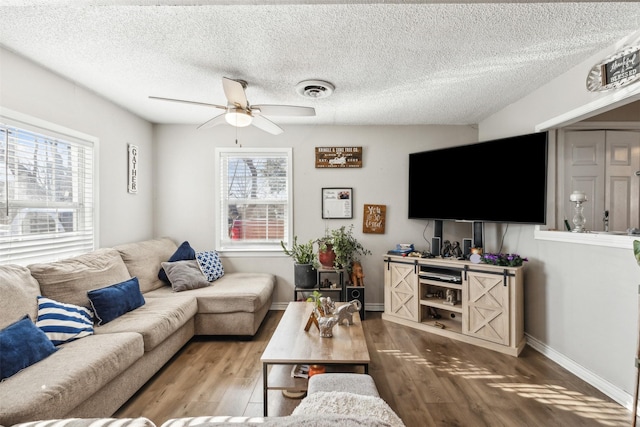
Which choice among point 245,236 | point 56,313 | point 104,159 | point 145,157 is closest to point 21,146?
point 104,159

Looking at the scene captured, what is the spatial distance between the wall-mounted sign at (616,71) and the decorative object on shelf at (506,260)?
1.47 m

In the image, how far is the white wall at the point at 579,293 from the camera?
2082 millimetres

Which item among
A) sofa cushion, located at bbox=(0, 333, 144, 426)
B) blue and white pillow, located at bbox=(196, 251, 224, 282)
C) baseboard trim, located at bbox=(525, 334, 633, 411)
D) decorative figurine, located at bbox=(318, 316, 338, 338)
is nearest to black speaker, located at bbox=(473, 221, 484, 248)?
baseboard trim, located at bbox=(525, 334, 633, 411)

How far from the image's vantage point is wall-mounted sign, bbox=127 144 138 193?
11.7ft

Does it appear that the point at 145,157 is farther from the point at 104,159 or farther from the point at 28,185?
the point at 28,185

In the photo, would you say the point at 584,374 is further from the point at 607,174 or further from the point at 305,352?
the point at 305,352

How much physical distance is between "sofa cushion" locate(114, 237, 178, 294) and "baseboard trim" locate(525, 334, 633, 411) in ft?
12.8

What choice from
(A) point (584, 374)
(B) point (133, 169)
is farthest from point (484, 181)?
(B) point (133, 169)

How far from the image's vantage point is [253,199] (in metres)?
4.11

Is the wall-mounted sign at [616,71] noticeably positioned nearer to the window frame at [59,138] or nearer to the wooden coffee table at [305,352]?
the wooden coffee table at [305,352]

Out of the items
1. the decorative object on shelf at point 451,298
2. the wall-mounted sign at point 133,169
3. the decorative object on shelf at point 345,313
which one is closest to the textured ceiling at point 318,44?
the wall-mounted sign at point 133,169

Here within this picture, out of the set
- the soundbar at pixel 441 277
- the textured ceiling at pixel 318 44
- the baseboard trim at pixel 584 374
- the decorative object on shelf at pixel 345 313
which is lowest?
the baseboard trim at pixel 584 374

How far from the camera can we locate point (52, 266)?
7.44 feet

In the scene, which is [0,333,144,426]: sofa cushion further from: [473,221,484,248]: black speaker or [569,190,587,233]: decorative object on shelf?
[569,190,587,233]: decorative object on shelf
